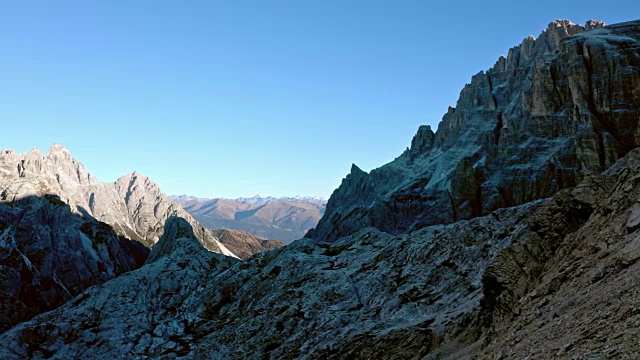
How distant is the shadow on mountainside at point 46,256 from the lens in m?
132

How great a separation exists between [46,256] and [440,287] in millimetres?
146778

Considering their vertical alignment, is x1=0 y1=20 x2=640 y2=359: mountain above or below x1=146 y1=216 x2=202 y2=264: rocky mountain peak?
below

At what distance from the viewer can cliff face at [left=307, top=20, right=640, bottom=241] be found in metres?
127

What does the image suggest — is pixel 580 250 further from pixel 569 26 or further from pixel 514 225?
pixel 569 26

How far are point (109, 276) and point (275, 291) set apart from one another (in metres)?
128

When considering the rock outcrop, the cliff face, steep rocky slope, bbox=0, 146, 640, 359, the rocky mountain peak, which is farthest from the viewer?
the cliff face

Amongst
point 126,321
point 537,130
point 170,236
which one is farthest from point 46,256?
point 537,130

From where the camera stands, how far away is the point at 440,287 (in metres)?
46.0

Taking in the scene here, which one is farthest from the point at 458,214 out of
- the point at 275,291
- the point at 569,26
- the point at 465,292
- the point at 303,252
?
the point at 465,292

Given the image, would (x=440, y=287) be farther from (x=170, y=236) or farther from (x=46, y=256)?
(x=46, y=256)

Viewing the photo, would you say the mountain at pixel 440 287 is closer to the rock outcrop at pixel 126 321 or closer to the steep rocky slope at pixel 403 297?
the steep rocky slope at pixel 403 297

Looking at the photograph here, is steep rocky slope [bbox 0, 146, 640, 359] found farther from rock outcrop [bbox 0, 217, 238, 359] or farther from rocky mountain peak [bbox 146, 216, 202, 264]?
rocky mountain peak [bbox 146, 216, 202, 264]

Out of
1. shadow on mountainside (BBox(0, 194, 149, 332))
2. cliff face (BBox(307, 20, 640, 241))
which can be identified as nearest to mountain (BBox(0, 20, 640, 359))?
cliff face (BBox(307, 20, 640, 241))

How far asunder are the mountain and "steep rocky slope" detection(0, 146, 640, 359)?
0.42 feet
